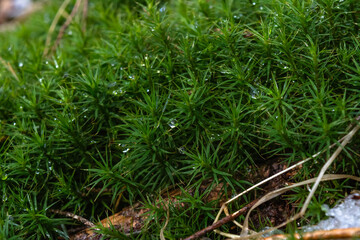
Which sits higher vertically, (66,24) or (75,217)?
(66,24)

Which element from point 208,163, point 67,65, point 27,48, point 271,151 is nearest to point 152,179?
point 208,163

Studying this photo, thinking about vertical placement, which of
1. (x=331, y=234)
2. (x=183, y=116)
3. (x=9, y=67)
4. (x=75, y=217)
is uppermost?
(x=9, y=67)

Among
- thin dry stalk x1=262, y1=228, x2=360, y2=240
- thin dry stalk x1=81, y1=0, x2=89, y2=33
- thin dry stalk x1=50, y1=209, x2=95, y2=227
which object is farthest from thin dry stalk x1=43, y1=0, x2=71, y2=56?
thin dry stalk x1=262, y1=228, x2=360, y2=240

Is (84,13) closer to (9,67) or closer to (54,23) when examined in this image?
(54,23)

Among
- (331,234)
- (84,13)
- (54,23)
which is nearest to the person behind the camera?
(331,234)

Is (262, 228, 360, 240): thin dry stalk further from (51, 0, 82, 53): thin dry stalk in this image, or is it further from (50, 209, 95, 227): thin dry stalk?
(51, 0, 82, 53): thin dry stalk

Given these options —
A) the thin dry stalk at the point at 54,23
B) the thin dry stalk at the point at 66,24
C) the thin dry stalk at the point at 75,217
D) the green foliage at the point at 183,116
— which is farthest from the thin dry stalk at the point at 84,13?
the thin dry stalk at the point at 75,217

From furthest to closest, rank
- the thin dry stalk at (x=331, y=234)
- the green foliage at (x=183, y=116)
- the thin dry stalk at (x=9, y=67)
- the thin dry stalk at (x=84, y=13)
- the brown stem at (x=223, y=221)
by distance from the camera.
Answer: the thin dry stalk at (x=84, y=13) < the thin dry stalk at (x=9, y=67) < the green foliage at (x=183, y=116) < the brown stem at (x=223, y=221) < the thin dry stalk at (x=331, y=234)

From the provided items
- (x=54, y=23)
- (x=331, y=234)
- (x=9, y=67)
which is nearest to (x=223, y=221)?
(x=331, y=234)

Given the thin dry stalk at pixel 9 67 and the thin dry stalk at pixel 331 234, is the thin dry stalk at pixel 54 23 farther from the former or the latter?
the thin dry stalk at pixel 331 234

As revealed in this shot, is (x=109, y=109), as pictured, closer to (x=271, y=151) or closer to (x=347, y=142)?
(x=271, y=151)
